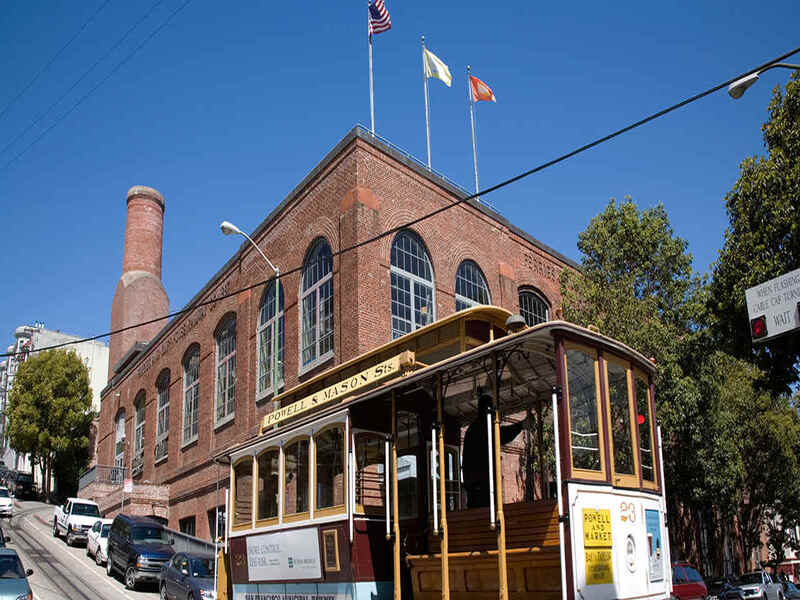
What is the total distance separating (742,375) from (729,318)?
1084 cm

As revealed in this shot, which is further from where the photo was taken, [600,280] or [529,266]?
[529,266]

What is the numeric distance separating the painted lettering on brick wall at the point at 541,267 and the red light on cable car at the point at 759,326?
16.2m

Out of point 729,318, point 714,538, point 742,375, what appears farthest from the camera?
point 714,538

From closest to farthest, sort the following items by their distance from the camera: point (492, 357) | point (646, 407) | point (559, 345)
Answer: point (559, 345) → point (492, 357) → point (646, 407)

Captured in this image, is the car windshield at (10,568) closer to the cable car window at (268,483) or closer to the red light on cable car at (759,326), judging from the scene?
the cable car window at (268,483)

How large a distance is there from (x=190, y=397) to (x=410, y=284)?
15220 millimetres

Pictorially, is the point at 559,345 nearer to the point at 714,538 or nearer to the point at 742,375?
the point at 742,375

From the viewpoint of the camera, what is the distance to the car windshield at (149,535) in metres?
22.0

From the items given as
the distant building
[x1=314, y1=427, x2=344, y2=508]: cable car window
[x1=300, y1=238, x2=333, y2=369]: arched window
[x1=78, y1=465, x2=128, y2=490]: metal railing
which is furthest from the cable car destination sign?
the distant building

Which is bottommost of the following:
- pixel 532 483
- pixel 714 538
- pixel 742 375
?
pixel 714 538

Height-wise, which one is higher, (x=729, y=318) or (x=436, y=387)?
(x=729, y=318)

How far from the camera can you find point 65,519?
29828 mm

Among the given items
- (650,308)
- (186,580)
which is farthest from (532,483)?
(650,308)

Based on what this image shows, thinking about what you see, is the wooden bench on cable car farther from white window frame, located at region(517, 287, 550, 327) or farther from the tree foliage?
white window frame, located at region(517, 287, 550, 327)
